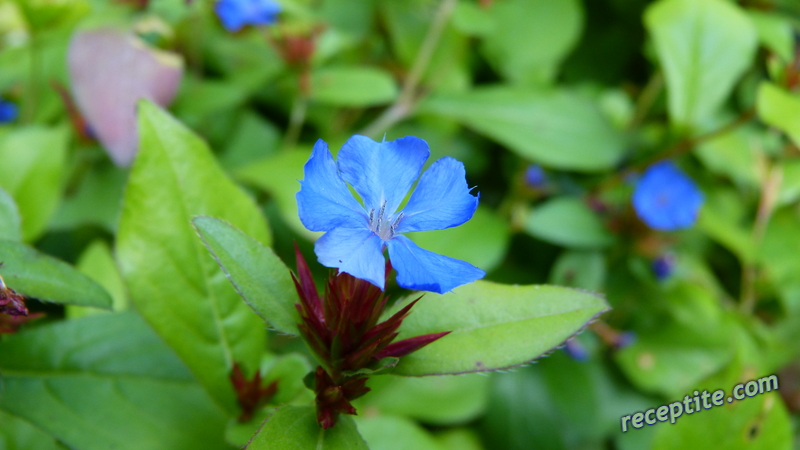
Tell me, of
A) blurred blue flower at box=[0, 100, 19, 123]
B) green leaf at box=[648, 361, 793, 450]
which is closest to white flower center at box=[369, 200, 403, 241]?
green leaf at box=[648, 361, 793, 450]

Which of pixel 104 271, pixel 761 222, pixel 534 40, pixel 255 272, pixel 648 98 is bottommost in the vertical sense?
pixel 761 222

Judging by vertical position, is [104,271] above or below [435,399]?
above

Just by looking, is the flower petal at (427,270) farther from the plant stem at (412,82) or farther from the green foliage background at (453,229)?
the plant stem at (412,82)

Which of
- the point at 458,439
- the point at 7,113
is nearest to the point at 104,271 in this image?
the point at 7,113

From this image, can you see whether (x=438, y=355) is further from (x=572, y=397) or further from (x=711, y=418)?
(x=572, y=397)

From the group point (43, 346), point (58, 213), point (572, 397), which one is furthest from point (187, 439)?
point (572, 397)

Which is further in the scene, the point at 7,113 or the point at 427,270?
the point at 7,113

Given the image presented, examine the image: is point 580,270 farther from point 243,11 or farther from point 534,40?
point 243,11
